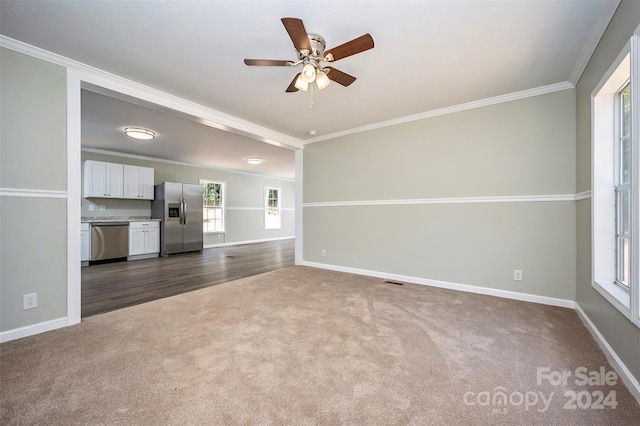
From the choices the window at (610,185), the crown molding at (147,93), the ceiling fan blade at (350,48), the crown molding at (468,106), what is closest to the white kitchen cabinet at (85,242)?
the crown molding at (147,93)

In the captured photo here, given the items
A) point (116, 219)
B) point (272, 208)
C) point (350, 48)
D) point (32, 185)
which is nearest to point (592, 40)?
point (350, 48)

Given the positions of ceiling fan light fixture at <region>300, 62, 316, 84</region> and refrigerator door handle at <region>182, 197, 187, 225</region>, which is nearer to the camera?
ceiling fan light fixture at <region>300, 62, 316, 84</region>

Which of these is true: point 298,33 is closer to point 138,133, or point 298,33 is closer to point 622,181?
point 622,181

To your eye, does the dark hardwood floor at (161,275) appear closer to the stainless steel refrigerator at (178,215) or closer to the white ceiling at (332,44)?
the stainless steel refrigerator at (178,215)

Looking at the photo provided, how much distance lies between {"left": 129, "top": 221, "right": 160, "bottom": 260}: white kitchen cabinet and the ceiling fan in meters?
5.64

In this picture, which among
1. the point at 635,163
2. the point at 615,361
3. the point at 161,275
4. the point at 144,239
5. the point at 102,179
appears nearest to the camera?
the point at 635,163

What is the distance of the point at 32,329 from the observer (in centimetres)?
219

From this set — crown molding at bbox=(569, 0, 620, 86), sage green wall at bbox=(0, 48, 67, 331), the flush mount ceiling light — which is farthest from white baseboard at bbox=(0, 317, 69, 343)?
crown molding at bbox=(569, 0, 620, 86)

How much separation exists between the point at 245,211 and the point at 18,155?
264 inches

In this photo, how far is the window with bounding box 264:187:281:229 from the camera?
9.63m

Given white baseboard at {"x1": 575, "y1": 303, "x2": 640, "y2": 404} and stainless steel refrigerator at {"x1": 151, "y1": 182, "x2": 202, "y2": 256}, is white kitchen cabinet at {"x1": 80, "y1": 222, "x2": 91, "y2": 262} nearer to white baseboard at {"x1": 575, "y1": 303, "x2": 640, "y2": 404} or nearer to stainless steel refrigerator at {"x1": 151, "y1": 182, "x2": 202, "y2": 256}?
stainless steel refrigerator at {"x1": 151, "y1": 182, "x2": 202, "y2": 256}

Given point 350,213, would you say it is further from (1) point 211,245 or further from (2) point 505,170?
(1) point 211,245

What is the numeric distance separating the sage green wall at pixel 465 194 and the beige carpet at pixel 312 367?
0.66 m

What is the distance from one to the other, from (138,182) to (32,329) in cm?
478
